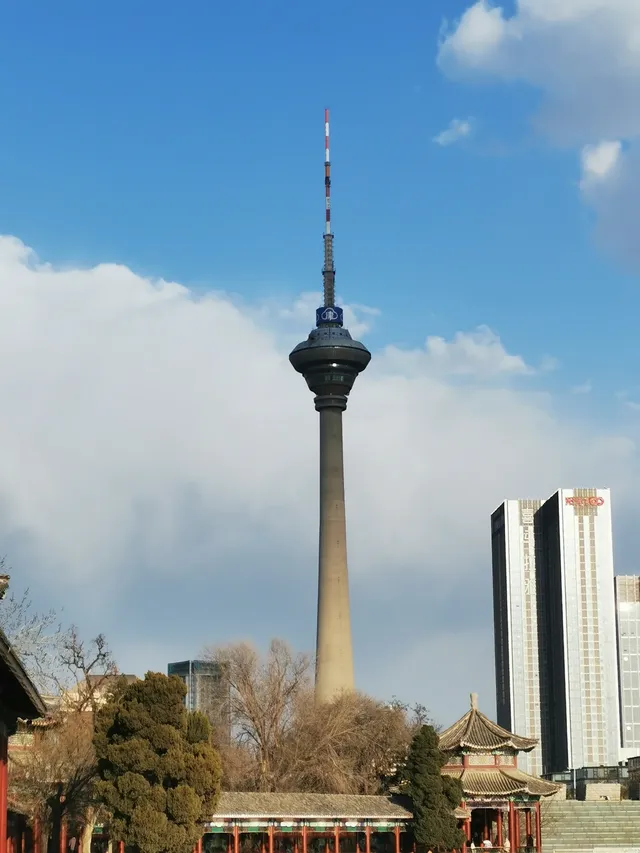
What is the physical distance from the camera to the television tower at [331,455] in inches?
5192

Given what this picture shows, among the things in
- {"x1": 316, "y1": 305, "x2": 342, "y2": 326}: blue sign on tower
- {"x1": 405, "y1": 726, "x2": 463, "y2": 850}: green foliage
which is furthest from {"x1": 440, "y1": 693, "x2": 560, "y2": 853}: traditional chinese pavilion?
{"x1": 316, "y1": 305, "x2": 342, "y2": 326}: blue sign on tower

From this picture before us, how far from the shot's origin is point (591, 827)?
73125mm

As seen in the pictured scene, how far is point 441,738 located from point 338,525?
221ft

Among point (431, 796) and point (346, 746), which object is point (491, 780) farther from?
point (346, 746)

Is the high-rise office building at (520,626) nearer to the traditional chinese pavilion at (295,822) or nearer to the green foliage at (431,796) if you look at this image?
the traditional chinese pavilion at (295,822)

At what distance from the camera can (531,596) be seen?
178375 mm

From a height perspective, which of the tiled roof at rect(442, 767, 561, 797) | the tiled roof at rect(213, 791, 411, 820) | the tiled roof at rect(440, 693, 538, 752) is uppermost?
the tiled roof at rect(440, 693, 538, 752)

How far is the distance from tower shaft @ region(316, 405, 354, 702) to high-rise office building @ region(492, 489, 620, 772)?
44245 millimetres

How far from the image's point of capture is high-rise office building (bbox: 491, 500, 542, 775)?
175625mm

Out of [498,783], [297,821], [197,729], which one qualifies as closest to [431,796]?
[297,821]

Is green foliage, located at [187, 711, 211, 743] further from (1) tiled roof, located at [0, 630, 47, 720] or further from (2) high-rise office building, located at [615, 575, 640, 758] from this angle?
(2) high-rise office building, located at [615, 575, 640, 758]

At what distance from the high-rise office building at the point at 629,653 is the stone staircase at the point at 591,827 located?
338 feet

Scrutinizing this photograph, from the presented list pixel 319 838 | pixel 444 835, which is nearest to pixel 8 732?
pixel 444 835

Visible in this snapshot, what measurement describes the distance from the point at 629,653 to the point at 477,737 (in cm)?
11638
